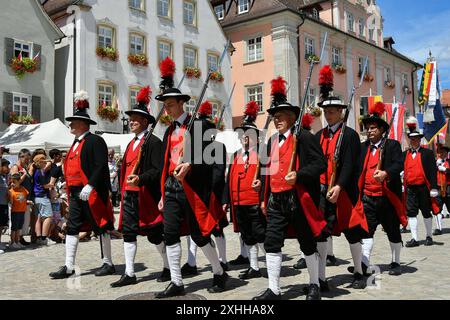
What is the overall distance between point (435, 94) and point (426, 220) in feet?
63.8

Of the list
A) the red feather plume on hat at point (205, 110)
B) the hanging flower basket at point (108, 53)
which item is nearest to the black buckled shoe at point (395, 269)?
the red feather plume on hat at point (205, 110)

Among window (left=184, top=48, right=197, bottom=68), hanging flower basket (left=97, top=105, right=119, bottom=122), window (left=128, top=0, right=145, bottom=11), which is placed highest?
window (left=128, top=0, right=145, bottom=11)

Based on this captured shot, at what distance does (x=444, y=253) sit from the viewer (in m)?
8.31

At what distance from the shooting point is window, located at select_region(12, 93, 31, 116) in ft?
73.0

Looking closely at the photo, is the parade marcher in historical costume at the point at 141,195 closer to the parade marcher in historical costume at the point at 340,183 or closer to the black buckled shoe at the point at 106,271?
the black buckled shoe at the point at 106,271

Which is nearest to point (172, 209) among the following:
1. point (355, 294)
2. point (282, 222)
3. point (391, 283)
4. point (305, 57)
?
point (282, 222)

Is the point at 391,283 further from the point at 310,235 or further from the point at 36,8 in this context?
the point at 36,8

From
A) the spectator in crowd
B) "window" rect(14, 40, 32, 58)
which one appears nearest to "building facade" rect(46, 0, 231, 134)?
"window" rect(14, 40, 32, 58)

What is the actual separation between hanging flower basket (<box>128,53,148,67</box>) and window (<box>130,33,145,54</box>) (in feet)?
1.29

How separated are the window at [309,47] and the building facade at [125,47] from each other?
604 centimetres

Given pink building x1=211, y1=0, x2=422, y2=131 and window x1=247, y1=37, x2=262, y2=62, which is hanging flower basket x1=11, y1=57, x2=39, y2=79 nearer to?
pink building x1=211, y1=0, x2=422, y2=131

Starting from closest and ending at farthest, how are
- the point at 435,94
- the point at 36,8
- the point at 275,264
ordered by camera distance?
the point at 275,264, the point at 36,8, the point at 435,94

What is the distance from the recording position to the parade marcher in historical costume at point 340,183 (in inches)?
220

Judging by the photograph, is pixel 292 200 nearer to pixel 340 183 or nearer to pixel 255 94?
pixel 340 183
